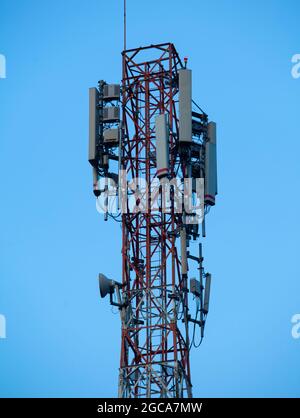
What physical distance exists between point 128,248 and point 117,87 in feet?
28.1

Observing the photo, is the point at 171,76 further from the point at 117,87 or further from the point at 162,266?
the point at 162,266

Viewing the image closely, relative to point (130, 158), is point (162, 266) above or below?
below

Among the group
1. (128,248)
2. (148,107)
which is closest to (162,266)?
Result: (128,248)

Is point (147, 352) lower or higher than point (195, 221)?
lower
